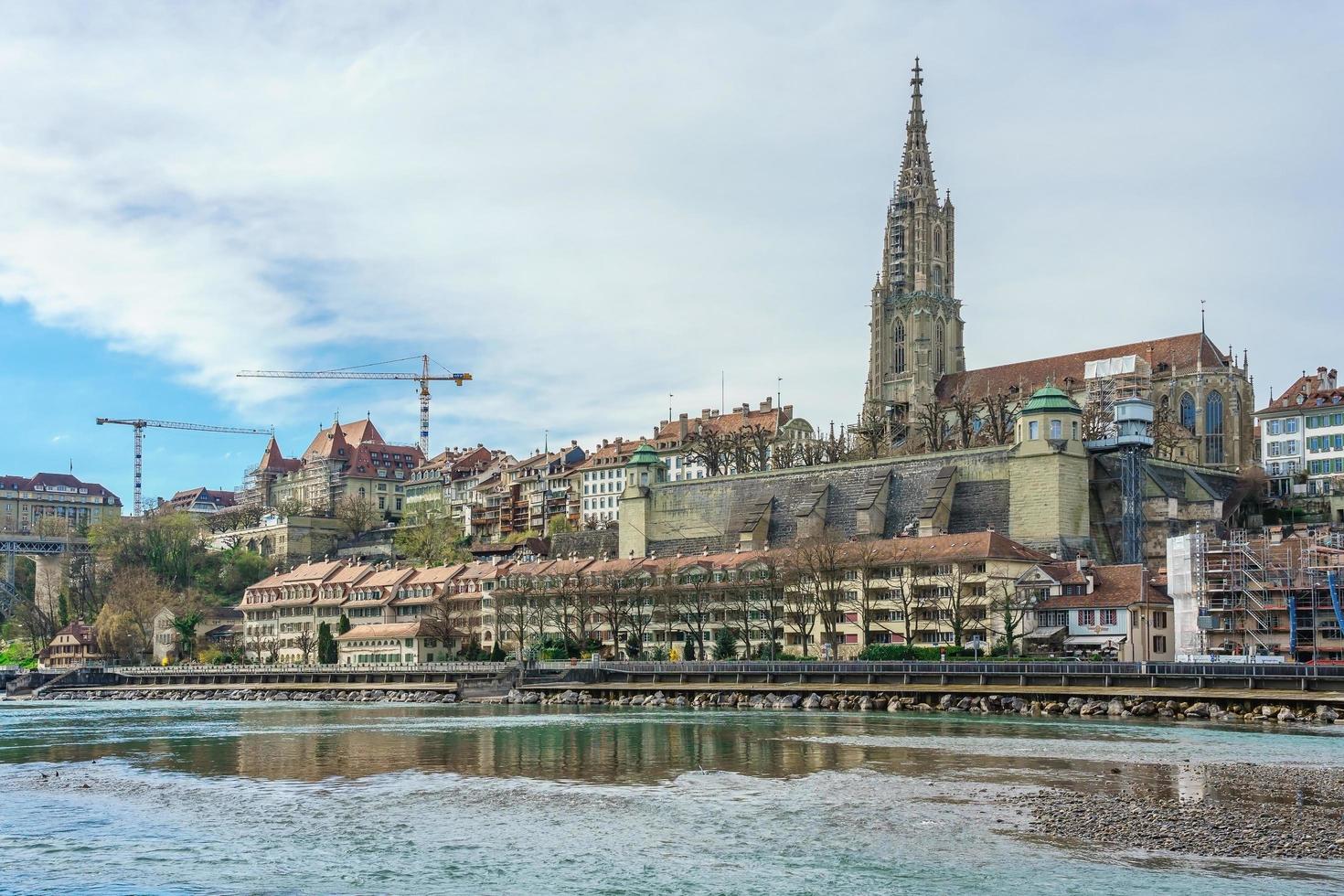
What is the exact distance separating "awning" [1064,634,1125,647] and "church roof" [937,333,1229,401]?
61792 mm

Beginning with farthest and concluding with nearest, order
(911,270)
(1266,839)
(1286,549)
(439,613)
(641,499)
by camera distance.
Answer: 1. (911,270)
2. (641,499)
3. (439,613)
4. (1286,549)
5. (1266,839)

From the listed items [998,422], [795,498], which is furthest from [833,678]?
[998,422]

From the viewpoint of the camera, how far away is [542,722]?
245ft

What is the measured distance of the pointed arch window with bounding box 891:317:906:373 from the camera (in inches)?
7549

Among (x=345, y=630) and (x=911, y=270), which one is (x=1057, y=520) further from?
(x=911, y=270)

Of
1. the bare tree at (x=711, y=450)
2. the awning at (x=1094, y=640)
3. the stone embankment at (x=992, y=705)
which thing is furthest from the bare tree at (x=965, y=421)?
the stone embankment at (x=992, y=705)

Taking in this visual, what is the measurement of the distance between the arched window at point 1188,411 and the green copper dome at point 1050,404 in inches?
1794

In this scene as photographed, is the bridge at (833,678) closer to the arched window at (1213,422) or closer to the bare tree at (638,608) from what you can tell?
the bare tree at (638,608)

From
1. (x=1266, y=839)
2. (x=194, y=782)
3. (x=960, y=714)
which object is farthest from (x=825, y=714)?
(x=1266, y=839)

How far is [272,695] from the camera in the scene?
112250 mm

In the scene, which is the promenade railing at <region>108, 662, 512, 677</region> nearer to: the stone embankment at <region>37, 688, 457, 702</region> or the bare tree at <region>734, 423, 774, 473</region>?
the stone embankment at <region>37, 688, 457, 702</region>

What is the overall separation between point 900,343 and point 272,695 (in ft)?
335

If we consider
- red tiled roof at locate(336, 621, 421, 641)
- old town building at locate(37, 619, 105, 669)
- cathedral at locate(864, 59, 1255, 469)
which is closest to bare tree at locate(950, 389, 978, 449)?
cathedral at locate(864, 59, 1255, 469)

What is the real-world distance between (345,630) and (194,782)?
85.3 m
